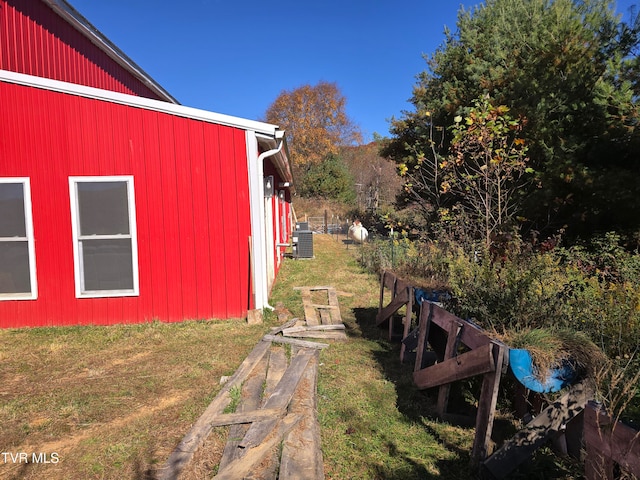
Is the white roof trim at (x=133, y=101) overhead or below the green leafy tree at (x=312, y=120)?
below

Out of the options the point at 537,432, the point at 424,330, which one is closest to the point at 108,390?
the point at 424,330

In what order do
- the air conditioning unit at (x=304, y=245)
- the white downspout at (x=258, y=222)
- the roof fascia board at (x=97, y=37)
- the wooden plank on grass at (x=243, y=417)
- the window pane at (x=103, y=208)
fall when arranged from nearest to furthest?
the wooden plank on grass at (x=243, y=417), the window pane at (x=103, y=208), the white downspout at (x=258, y=222), the roof fascia board at (x=97, y=37), the air conditioning unit at (x=304, y=245)

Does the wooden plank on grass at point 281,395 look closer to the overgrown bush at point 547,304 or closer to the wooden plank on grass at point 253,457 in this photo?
the wooden plank on grass at point 253,457

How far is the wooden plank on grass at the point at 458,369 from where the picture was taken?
258 cm

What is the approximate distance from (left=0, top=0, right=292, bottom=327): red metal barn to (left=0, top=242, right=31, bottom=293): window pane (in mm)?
13

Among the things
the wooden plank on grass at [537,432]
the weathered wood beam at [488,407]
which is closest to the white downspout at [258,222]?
the weathered wood beam at [488,407]

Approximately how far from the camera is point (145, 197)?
5570 mm

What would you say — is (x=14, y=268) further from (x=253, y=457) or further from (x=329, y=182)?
(x=329, y=182)

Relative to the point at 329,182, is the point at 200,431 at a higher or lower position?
lower

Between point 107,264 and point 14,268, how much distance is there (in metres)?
1.19

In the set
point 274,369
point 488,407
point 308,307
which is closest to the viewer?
point 488,407

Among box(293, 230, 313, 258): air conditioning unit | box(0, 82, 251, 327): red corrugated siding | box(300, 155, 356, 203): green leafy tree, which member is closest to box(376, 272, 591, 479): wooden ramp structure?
box(0, 82, 251, 327): red corrugated siding

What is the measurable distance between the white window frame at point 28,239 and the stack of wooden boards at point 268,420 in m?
3.32

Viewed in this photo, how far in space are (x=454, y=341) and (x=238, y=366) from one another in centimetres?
224
